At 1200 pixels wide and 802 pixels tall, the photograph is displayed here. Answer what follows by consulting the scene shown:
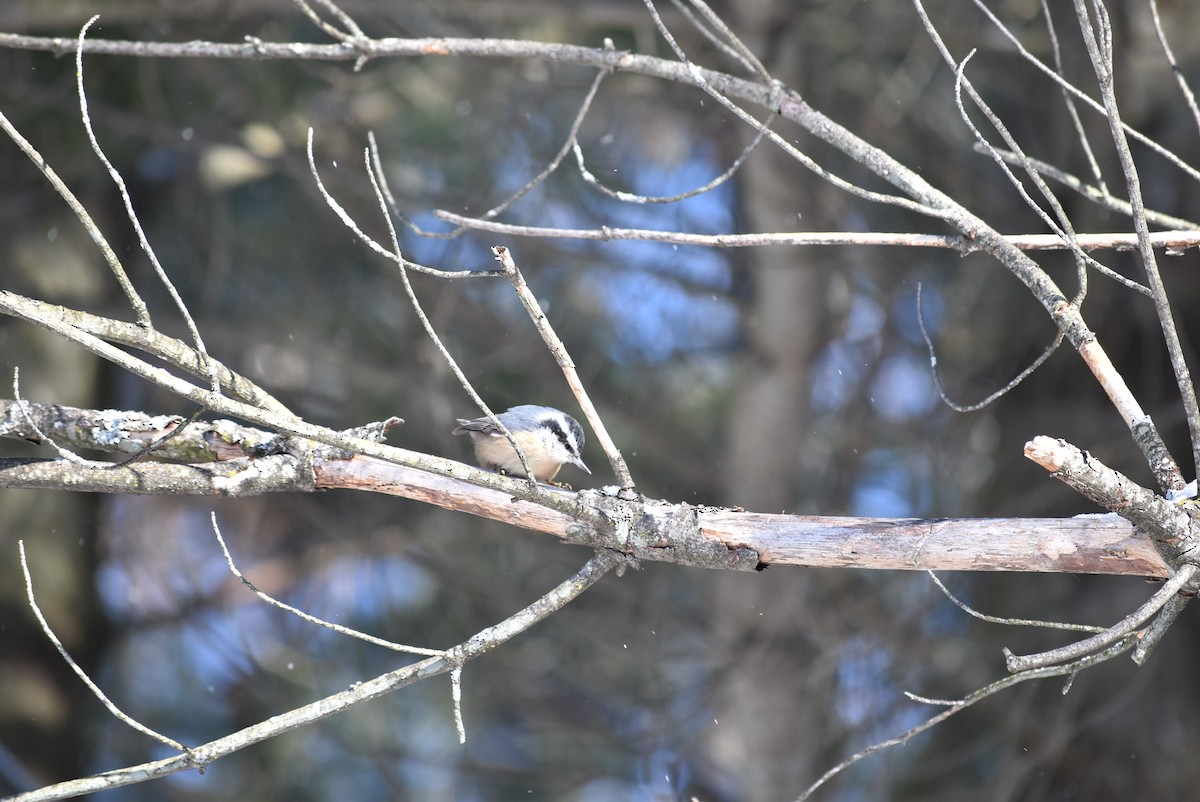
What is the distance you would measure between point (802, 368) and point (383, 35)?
2.51m

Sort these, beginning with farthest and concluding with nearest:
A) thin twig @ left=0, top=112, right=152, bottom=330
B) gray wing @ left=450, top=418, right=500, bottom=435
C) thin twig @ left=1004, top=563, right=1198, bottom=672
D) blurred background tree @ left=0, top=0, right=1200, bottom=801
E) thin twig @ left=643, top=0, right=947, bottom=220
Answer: blurred background tree @ left=0, top=0, right=1200, bottom=801 < gray wing @ left=450, top=418, right=500, bottom=435 < thin twig @ left=643, top=0, right=947, bottom=220 < thin twig @ left=1004, top=563, right=1198, bottom=672 < thin twig @ left=0, top=112, right=152, bottom=330

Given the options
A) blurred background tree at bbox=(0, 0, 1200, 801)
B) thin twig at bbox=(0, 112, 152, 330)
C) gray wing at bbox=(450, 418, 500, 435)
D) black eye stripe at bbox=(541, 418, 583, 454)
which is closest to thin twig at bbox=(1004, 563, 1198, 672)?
thin twig at bbox=(0, 112, 152, 330)

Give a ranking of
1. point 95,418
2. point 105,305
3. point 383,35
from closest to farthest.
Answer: point 95,418 → point 383,35 → point 105,305

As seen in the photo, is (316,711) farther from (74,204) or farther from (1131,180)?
(1131,180)

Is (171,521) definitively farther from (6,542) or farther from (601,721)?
(601,721)

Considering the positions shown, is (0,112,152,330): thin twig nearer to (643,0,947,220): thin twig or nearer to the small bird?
(643,0,947,220): thin twig

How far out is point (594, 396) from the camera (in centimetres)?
526

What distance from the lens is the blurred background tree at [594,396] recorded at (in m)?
4.67

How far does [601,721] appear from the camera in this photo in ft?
17.3

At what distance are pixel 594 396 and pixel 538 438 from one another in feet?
5.33

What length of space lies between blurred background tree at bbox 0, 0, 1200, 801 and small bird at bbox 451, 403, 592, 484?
1.08 m

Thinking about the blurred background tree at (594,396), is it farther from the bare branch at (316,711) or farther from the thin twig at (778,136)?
the bare branch at (316,711)

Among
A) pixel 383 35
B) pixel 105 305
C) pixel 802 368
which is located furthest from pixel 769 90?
pixel 105 305

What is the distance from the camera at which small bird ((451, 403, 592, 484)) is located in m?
3.63
